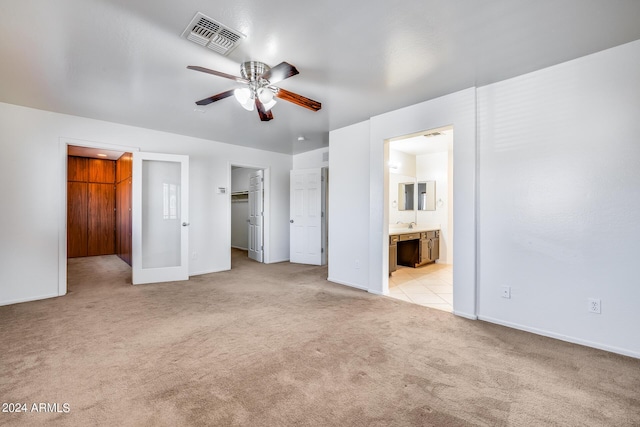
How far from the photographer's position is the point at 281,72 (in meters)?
2.15

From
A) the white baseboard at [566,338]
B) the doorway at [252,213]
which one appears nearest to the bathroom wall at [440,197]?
the white baseboard at [566,338]

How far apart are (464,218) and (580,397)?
5.73ft

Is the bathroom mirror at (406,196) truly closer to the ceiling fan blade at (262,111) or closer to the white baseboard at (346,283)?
the white baseboard at (346,283)

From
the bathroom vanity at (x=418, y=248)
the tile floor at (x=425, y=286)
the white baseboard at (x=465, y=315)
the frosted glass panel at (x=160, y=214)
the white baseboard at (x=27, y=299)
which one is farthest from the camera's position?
the bathroom vanity at (x=418, y=248)

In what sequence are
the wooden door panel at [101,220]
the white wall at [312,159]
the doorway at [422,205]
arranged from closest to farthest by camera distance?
1. the doorway at [422,205]
2. the white wall at [312,159]
3. the wooden door panel at [101,220]

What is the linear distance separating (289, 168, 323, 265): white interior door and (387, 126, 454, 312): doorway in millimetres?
1604

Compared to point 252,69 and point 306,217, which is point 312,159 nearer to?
point 306,217

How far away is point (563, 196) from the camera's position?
2.53 metres

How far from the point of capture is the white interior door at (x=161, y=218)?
14.6ft

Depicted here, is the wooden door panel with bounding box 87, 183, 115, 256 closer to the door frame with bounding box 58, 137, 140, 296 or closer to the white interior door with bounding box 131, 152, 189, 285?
the white interior door with bounding box 131, 152, 189, 285

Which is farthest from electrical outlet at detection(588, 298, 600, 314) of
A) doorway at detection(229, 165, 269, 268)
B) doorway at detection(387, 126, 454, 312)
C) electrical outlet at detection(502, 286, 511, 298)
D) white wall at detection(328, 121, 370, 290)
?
doorway at detection(229, 165, 269, 268)

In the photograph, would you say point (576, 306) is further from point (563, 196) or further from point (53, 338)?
point (53, 338)

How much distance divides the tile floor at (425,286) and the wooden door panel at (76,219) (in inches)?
300

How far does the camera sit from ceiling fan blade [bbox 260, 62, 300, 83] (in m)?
2.04
